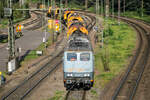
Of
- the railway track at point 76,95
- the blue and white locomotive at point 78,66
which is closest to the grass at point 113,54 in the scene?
the railway track at point 76,95

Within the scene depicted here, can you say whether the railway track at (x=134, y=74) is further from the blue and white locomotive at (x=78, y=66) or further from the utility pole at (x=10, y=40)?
the utility pole at (x=10, y=40)

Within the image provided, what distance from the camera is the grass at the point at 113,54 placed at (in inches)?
983

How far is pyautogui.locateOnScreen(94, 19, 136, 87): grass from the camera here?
25.0m

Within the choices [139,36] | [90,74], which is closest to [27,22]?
[139,36]

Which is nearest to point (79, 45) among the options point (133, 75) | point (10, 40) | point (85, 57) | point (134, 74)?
point (85, 57)

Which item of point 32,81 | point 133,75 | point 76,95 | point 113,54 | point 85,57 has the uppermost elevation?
point 85,57

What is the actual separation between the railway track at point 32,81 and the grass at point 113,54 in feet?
17.0

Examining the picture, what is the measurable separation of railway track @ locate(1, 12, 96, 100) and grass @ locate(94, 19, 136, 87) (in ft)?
17.0

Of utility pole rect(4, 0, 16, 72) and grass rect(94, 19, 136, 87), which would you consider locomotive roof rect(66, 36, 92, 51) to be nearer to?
grass rect(94, 19, 136, 87)

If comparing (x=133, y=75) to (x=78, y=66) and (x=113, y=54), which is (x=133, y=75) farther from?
(x=113, y=54)

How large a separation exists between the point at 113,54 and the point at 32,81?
14.0 meters

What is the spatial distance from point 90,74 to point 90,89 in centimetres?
186

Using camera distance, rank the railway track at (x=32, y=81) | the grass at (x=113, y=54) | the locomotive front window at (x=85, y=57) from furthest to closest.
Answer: the grass at (x=113, y=54)
the railway track at (x=32, y=81)
the locomotive front window at (x=85, y=57)

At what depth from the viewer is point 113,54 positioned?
33.6 metres
